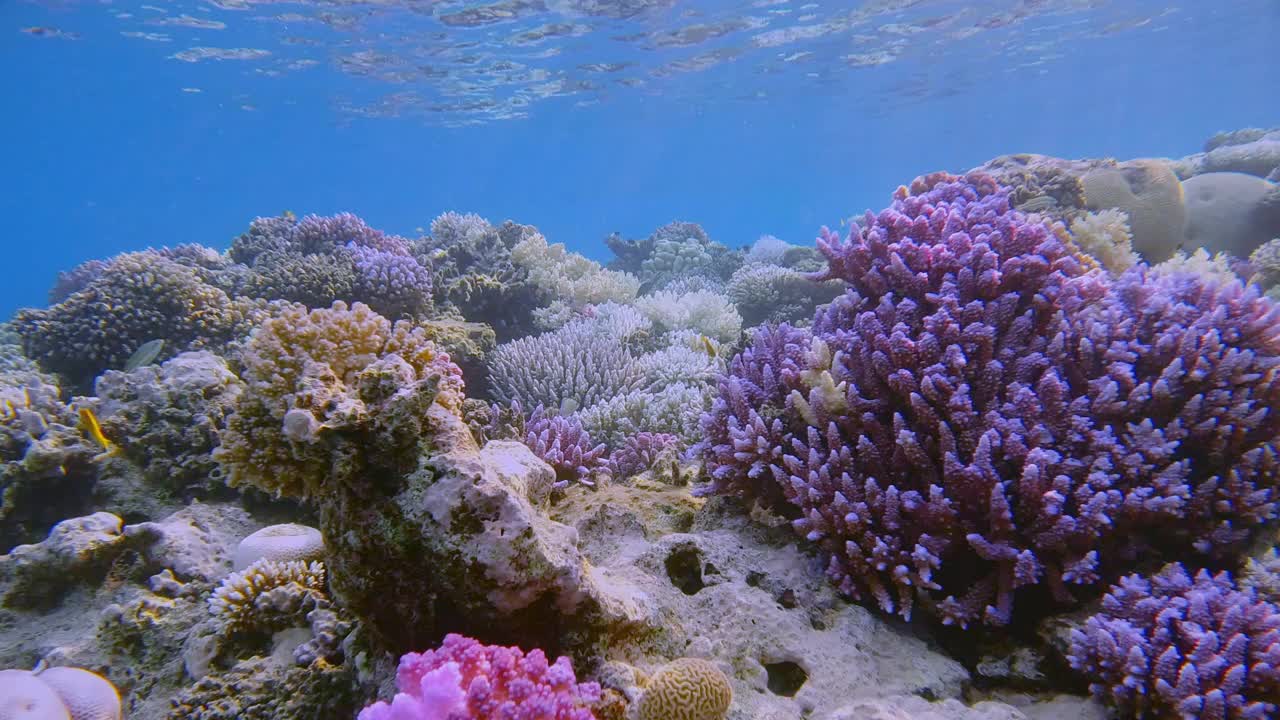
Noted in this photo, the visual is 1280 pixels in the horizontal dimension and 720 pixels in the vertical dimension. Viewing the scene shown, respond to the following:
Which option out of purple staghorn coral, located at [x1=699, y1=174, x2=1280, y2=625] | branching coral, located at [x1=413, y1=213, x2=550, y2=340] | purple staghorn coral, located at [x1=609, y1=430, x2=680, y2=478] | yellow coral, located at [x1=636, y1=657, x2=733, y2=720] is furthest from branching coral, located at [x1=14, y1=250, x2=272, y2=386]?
yellow coral, located at [x1=636, y1=657, x2=733, y2=720]

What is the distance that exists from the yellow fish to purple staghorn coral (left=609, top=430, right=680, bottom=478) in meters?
3.59

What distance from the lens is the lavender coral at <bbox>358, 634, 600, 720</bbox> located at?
163cm

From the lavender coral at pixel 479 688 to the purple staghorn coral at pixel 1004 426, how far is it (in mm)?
1436

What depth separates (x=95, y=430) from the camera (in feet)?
13.6

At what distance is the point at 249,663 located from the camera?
255 centimetres

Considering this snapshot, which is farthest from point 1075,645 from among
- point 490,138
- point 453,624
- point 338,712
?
point 490,138

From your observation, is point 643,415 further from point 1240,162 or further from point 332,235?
point 1240,162

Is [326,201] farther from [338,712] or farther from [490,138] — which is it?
[338,712]

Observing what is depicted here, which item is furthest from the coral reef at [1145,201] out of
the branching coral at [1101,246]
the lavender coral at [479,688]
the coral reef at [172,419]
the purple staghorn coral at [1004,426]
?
the coral reef at [172,419]

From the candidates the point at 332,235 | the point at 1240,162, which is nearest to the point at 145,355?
the point at 332,235

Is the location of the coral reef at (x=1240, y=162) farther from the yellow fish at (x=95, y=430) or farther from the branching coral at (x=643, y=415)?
the yellow fish at (x=95, y=430)

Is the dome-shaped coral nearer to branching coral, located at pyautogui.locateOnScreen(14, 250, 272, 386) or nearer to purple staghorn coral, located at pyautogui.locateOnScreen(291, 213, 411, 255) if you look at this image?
branching coral, located at pyautogui.locateOnScreen(14, 250, 272, 386)

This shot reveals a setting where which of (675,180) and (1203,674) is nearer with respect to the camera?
(1203,674)

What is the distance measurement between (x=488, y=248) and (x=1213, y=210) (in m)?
11.1
